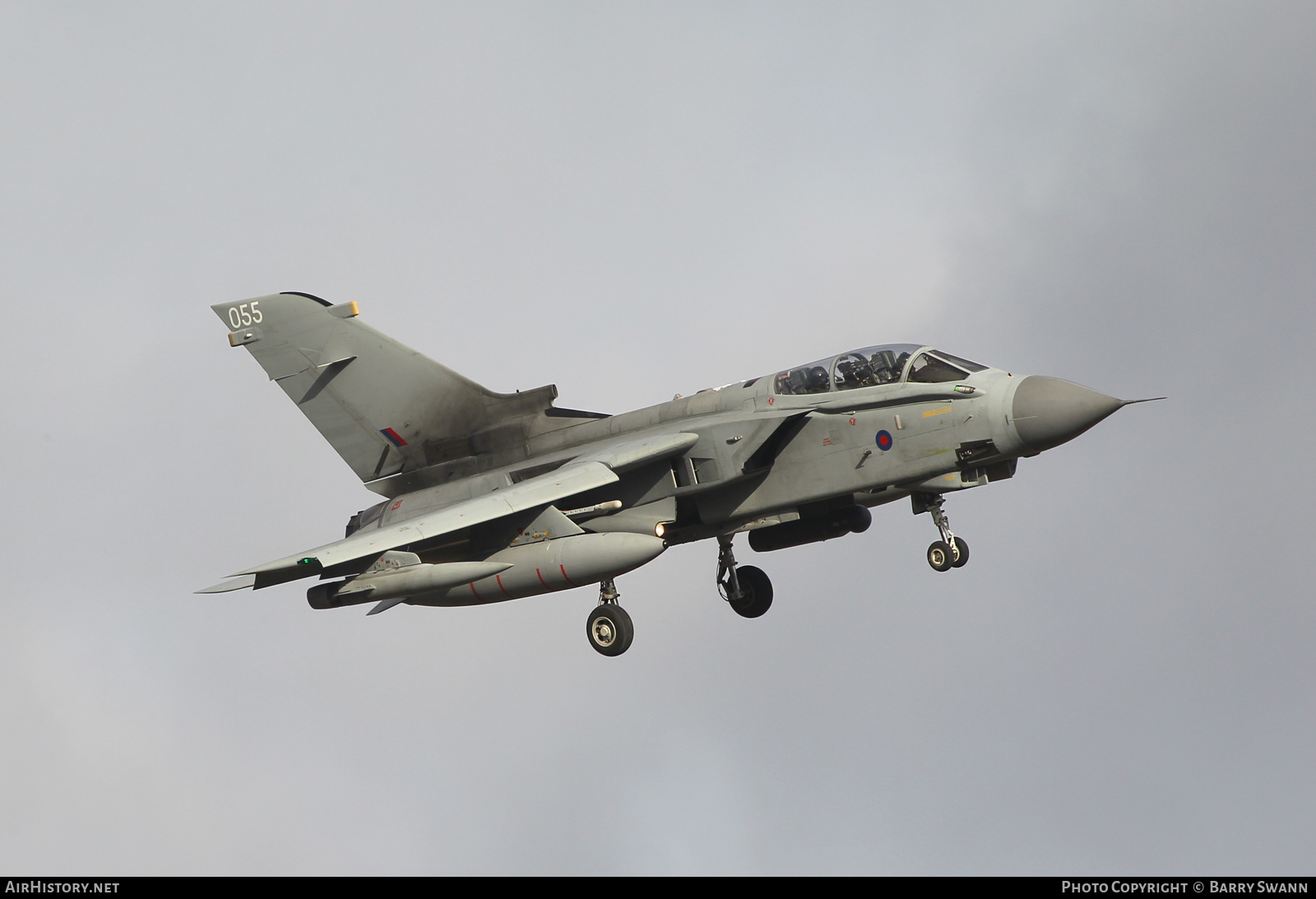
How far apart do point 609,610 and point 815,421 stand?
4080 mm

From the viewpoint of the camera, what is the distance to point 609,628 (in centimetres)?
1927

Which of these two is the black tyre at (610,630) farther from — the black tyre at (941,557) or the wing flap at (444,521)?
the black tyre at (941,557)

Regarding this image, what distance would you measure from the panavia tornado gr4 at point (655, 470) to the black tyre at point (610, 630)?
0.02 m

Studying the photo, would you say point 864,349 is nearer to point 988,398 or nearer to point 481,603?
point 988,398

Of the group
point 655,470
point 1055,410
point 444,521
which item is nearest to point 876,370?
point 1055,410

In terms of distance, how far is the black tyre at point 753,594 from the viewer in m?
21.7

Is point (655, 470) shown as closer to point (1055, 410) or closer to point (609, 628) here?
point (609, 628)

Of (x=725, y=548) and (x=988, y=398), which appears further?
(x=725, y=548)

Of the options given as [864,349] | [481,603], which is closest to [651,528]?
[481,603]

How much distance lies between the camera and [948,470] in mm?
17625

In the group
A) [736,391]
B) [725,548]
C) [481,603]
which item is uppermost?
[736,391]

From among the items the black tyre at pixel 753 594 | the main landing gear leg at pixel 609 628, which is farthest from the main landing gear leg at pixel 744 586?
the main landing gear leg at pixel 609 628

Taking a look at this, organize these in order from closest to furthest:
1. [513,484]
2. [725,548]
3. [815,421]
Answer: [815,421] < [513,484] < [725,548]

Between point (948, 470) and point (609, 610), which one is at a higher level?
point (948, 470)
